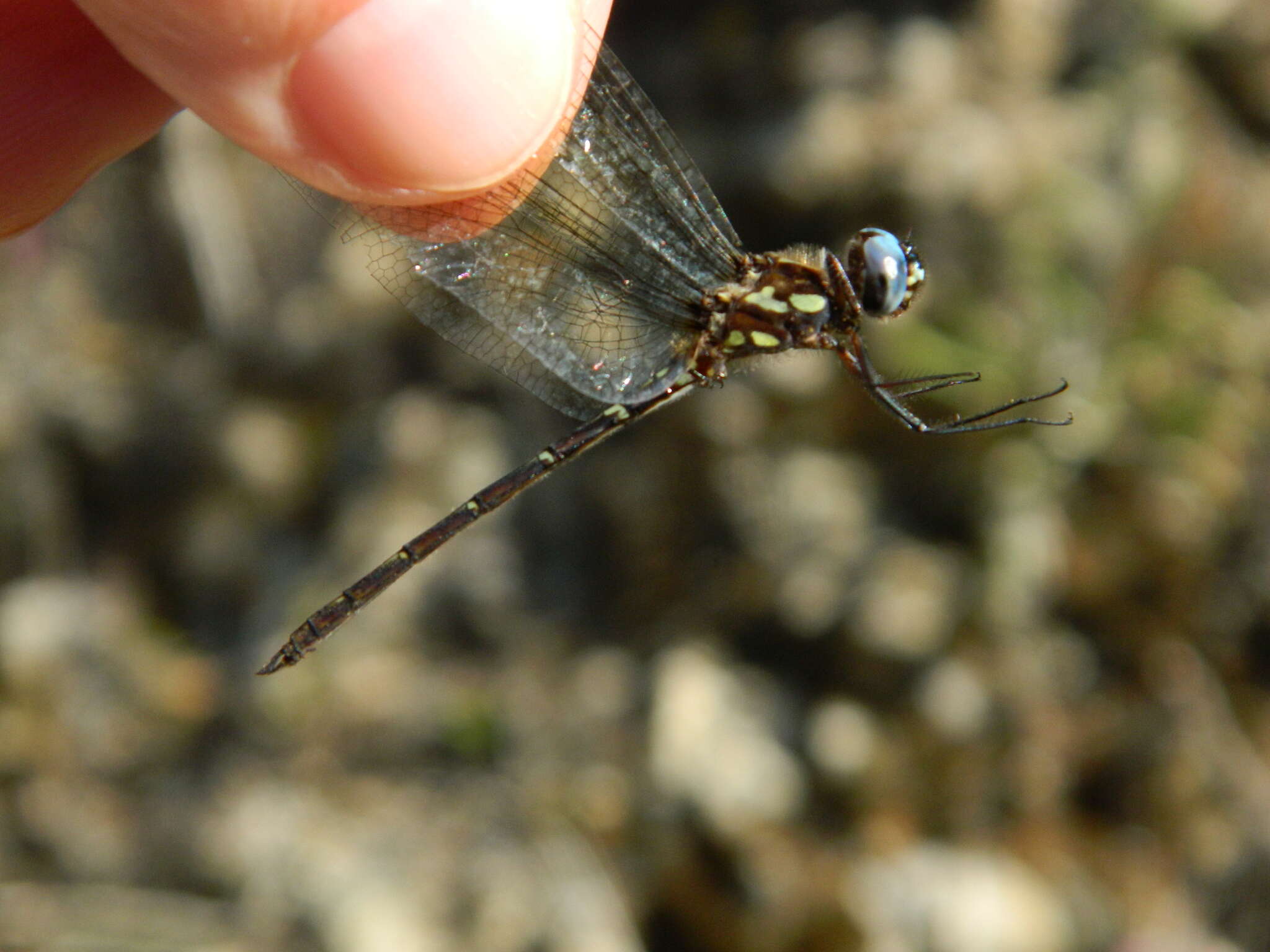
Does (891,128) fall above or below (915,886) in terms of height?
above

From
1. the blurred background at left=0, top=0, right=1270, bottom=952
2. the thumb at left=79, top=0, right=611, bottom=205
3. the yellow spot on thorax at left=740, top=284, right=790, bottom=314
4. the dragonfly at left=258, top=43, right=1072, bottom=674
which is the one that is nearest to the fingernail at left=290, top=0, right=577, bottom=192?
the thumb at left=79, top=0, right=611, bottom=205

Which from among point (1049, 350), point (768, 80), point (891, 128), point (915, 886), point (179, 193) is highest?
point (179, 193)

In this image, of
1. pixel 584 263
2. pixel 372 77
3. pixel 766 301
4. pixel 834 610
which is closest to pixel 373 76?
pixel 372 77

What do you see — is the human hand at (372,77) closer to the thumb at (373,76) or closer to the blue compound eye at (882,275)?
the thumb at (373,76)

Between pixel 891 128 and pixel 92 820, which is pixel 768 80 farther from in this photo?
pixel 92 820

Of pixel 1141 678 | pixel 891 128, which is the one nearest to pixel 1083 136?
pixel 891 128

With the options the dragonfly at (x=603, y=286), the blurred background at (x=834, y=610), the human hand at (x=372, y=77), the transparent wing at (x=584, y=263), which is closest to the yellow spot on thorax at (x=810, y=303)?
the dragonfly at (x=603, y=286)

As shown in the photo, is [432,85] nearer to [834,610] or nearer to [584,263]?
[584,263]
